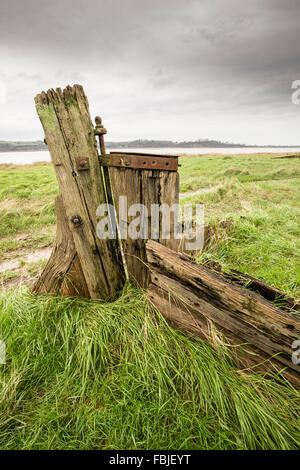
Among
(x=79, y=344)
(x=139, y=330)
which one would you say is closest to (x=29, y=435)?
(x=79, y=344)

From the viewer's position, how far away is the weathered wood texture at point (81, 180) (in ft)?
5.44

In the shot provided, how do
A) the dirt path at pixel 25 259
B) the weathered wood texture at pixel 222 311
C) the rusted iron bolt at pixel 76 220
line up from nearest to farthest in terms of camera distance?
the weathered wood texture at pixel 222 311
the rusted iron bolt at pixel 76 220
the dirt path at pixel 25 259

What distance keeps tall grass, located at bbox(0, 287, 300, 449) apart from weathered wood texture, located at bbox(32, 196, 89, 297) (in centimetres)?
23

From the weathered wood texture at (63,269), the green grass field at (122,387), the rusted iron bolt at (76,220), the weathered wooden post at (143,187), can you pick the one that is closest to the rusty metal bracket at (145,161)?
the weathered wooden post at (143,187)

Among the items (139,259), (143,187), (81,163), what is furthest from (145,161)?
(139,259)

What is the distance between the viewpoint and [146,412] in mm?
1383

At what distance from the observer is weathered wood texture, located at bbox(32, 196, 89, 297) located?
2.07 m

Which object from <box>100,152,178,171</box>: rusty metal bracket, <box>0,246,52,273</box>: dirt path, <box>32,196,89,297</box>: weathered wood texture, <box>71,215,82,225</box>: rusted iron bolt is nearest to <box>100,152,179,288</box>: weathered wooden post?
<box>100,152,178,171</box>: rusty metal bracket

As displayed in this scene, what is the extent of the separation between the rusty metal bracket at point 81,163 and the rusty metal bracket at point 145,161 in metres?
0.20

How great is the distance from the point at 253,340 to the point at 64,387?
1.38 meters

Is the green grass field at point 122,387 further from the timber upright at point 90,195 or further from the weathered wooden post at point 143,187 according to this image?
the weathered wooden post at point 143,187

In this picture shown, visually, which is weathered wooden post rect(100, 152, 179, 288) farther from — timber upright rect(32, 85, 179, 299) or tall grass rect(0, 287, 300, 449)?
tall grass rect(0, 287, 300, 449)

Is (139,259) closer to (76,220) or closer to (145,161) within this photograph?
(76,220)

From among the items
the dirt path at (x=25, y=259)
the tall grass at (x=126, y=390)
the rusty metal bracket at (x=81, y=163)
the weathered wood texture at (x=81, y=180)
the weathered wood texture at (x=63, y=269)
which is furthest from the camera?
the dirt path at (x=25, y=259)
